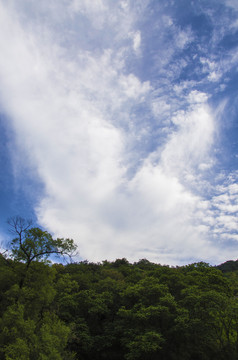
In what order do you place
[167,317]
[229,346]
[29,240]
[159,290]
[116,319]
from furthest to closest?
[116,319] → [159,290] → [167,317] → [229,346] → [29,240]

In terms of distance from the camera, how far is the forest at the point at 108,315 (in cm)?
1741

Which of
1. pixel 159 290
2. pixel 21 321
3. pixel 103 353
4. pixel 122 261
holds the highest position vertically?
pixel 122 261

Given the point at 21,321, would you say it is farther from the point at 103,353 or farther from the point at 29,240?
the point at 103,353

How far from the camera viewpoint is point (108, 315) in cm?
3822

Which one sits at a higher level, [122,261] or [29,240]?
[122,261]

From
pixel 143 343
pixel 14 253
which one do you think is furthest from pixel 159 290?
pixel 14 253

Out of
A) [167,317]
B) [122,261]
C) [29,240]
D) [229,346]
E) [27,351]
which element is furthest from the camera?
[122,261]

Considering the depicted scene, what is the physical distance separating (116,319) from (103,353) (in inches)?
202

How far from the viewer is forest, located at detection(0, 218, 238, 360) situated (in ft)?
57.1

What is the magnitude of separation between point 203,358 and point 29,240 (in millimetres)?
24133

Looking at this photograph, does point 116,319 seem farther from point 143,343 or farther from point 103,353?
point 143,343

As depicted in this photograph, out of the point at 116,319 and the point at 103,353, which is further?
the point at 116,319

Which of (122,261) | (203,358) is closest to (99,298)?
(203,358)

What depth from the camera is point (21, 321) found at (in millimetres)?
16781
